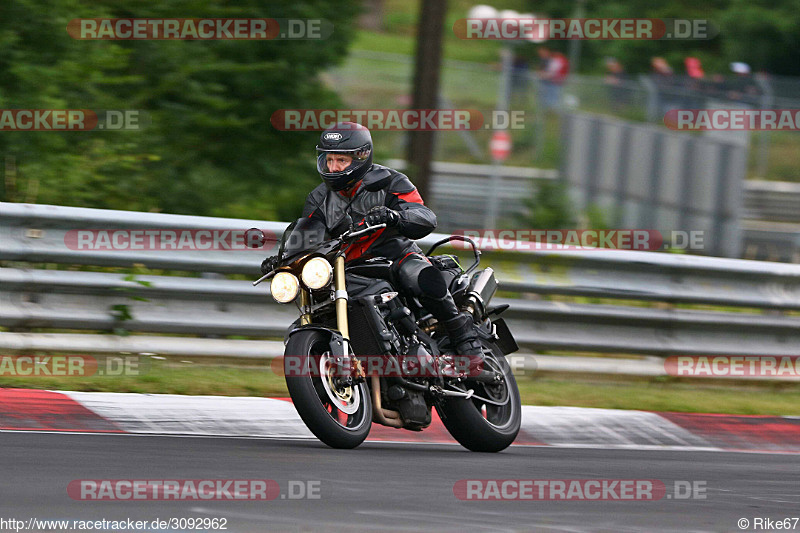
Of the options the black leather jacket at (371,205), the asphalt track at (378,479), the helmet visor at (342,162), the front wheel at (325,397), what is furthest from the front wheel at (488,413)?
the helmet visor at (342,162)

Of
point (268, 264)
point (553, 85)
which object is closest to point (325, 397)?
point (268, 264)

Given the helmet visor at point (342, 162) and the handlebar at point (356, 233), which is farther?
the helmet visor at point (342, 162)

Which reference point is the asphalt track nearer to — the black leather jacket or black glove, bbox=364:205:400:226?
the black leather jacket

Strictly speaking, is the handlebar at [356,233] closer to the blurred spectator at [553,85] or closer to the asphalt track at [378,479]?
the asphalt track at [378,479]

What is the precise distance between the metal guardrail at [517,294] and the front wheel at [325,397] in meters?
2.20

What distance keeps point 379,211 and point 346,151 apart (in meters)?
0.36

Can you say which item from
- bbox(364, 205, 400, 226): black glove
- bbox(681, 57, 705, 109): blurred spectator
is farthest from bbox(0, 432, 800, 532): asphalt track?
bbox(681, 57, 705, 109): blurred spectator

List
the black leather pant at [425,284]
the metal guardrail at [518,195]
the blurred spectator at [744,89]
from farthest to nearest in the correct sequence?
1. the metal guardrail at [518,195]
2. the blurred spectator at [744,89]
3. the black leather pant at [425,284]

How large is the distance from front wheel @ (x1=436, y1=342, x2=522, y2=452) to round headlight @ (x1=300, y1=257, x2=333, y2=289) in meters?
1.14

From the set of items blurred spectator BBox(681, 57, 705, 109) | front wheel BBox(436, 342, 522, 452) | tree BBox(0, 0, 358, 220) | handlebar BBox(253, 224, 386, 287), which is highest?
blurred spectator BBox(681, 57, 705, 109)

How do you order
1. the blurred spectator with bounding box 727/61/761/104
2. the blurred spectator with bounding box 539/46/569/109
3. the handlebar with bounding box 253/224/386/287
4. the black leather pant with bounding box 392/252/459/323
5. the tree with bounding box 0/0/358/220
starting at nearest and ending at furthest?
the handlebar with bounding box 253/224/386/287 < the black leather pant with bounding box 392/252/459/323 < the tree with bounding box 0/0/358/220 < the blurred spectator with bounding box 727/61/761/104 < the blurred spectator with bounding box 539/46/569/109

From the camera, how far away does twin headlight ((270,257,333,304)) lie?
6422 millimetres

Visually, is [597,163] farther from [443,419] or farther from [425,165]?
[443,419]

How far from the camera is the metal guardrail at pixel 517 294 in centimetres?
827
